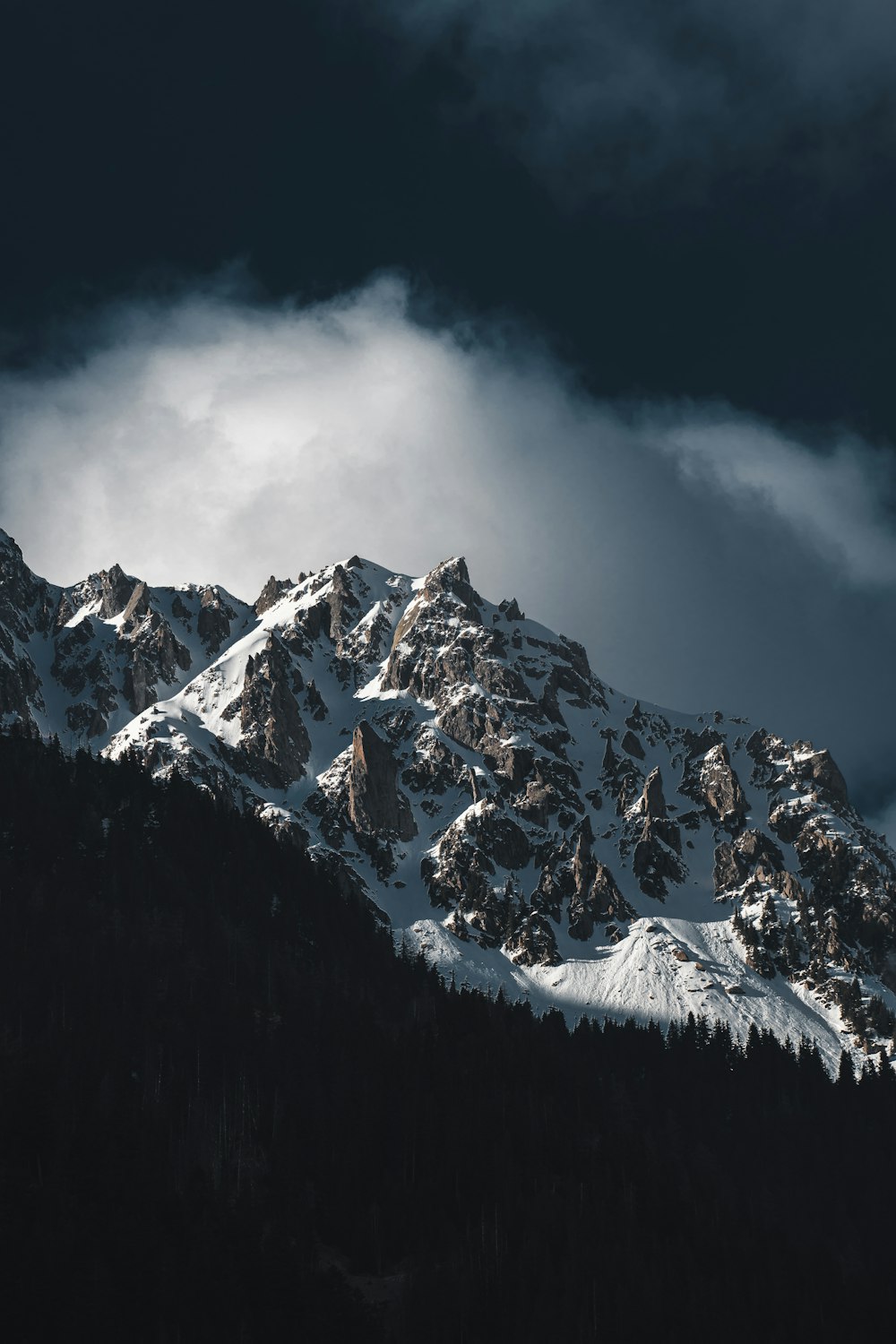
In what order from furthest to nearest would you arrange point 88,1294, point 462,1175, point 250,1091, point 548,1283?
Answer: point 250,1091, point 462,1175, point 548,1283, point 88,1294

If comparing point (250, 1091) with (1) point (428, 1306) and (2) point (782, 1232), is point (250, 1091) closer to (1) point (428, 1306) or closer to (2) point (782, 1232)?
(1) point (428, 1306)

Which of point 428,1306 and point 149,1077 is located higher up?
point 149,1077

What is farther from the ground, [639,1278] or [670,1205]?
[670,1205]

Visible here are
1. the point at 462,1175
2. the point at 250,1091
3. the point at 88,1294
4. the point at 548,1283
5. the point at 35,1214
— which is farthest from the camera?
the point at 250,1091

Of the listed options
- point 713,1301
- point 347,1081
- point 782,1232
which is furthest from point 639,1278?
point 347,1081

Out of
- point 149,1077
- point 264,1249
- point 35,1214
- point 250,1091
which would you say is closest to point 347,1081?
point 250,1091

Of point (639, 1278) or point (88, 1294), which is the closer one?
point (88, 1294)

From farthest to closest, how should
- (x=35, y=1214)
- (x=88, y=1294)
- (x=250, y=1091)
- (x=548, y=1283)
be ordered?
(x=250, y=1091) → (x=548, y=1283) → (x=35, y=1214) → (x=88, y=1294)

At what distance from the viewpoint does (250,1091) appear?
186375mm

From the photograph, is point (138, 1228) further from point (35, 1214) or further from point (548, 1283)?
point (548, 1283)

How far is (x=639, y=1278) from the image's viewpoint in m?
154

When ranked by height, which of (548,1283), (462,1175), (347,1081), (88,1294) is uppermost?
(347,1081)

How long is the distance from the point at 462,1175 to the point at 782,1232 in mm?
48574

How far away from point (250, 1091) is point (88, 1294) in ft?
190
